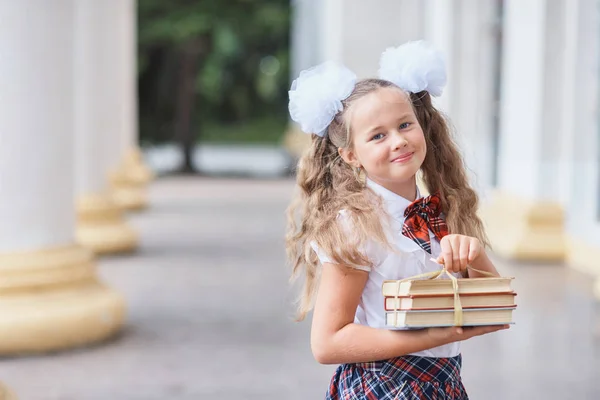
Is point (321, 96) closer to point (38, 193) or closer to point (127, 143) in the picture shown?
point (38, 193)

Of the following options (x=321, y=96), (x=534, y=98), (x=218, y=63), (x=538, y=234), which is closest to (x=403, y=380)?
(x=321, y=96)

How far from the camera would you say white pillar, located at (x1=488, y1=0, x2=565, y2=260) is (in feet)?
30.8

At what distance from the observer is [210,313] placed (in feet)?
23.7

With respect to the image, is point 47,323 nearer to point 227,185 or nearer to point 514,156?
point 514,156

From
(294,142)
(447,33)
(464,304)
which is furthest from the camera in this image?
(294,142)

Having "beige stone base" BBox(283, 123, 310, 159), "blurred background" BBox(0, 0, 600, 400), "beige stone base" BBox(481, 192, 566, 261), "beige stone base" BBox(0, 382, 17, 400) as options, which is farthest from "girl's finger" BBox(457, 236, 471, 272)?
"beige stone base" BBox(283, 123, 310, 159)

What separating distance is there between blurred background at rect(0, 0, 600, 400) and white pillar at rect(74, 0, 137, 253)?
0.02 metres

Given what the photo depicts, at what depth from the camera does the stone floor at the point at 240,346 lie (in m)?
5.11

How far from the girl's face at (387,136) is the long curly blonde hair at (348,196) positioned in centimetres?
3

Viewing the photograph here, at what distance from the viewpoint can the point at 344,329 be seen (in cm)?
212

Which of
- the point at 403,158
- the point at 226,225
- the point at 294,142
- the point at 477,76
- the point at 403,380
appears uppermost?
the point at 477,76

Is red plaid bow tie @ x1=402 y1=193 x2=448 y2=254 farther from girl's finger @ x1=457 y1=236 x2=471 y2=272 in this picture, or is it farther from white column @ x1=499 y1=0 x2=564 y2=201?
white column @ x1=499 y1=0 x2=564 y2=201

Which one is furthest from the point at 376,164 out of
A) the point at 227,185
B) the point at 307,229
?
the point at 227,185

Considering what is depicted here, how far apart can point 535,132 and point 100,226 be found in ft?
15.7
